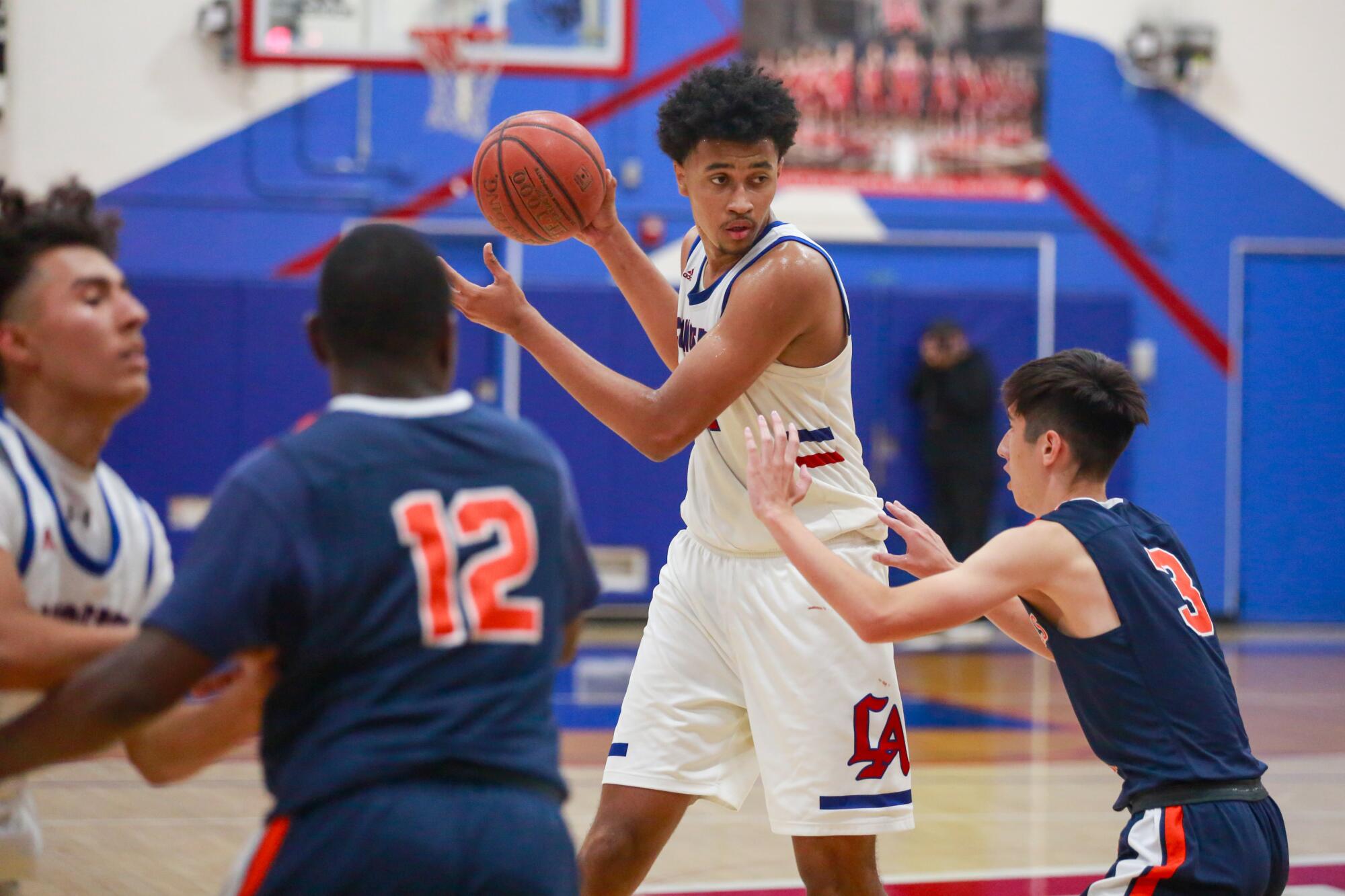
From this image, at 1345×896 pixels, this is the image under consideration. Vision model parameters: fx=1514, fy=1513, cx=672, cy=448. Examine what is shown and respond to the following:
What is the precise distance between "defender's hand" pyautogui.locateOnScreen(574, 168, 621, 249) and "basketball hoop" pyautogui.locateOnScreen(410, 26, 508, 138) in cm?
593

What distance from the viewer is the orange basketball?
3.87m

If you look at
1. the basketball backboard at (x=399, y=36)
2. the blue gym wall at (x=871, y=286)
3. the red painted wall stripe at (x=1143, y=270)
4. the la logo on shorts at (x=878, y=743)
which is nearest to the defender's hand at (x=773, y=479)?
the la logo on shorts at (x=878, y=743)

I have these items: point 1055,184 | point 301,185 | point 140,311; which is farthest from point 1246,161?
point 140,311

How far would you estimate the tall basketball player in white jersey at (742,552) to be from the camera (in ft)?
10.9

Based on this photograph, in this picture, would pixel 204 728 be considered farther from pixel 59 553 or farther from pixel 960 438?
pixel 960 438

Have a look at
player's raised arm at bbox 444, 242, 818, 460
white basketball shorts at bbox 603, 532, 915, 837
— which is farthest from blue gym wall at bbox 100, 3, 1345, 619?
player's raised arm at bbox 444, 242, 818, 460

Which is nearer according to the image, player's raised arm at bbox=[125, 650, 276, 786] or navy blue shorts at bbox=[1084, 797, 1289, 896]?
player's raised arm at bbox=[125, 650, 276, 786]

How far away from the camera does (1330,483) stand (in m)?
12.5

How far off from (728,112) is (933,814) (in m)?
3.26

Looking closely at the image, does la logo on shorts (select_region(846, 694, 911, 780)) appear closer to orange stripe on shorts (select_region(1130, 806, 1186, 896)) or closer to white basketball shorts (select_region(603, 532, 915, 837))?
white basketball shorts (select_region(603, 532, 915, 837))

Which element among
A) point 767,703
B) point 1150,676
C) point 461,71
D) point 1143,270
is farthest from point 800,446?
point 1143,270

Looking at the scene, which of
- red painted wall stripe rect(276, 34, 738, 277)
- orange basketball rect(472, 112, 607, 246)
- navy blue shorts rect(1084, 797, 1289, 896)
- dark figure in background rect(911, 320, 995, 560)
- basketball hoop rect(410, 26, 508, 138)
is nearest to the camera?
navy blue shorts rect(1084, 797, 1289, 896)

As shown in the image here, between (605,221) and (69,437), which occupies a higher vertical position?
(605,221)

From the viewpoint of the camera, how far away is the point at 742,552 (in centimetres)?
353
